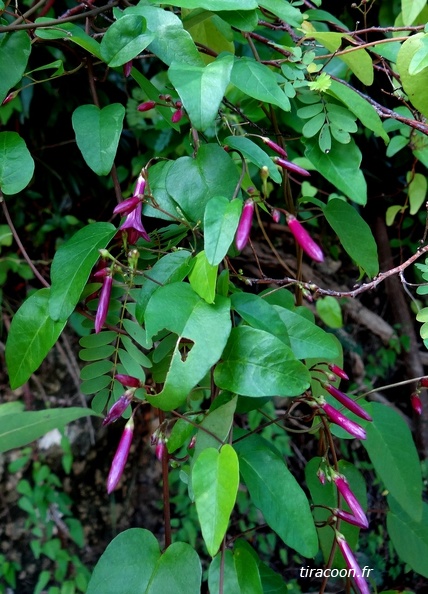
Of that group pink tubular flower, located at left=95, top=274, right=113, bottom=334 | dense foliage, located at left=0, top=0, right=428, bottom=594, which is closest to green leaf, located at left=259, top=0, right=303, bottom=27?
dense foliage, located at left=0, top=0, right=428, bottom=594

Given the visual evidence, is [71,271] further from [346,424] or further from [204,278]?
[346,424]

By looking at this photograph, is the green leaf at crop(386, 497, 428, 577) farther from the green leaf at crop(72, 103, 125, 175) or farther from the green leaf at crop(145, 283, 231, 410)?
the green leaf at crop(72, 103, 125, 175)

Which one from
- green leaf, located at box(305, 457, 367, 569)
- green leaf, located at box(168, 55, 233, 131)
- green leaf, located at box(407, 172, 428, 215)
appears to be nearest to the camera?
green leaf, located at box(168, 55, 233, 131)

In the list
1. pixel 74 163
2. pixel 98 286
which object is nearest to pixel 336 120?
pixel 98 286

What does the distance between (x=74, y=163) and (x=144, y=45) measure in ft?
3.14

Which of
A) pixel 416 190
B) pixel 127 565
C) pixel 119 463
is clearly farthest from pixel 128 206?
pixel 416 190

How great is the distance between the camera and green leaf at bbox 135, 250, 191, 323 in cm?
47

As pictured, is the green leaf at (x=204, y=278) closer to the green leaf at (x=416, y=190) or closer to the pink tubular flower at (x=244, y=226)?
the pink tubular flower at (x=244, y=226)

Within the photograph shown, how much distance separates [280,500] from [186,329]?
7.4 inches

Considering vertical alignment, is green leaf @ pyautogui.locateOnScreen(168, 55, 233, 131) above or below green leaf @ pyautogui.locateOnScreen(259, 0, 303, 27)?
below

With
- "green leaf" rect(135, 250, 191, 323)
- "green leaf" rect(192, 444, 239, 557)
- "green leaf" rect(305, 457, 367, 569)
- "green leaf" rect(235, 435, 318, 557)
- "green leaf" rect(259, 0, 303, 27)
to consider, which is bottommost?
"green leaf" rect(305, 457, 367, 569)

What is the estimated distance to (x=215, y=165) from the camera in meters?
0.47

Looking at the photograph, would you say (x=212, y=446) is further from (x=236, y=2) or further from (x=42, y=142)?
(x=42, y=142)

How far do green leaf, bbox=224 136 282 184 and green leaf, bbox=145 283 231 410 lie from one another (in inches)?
5.3
